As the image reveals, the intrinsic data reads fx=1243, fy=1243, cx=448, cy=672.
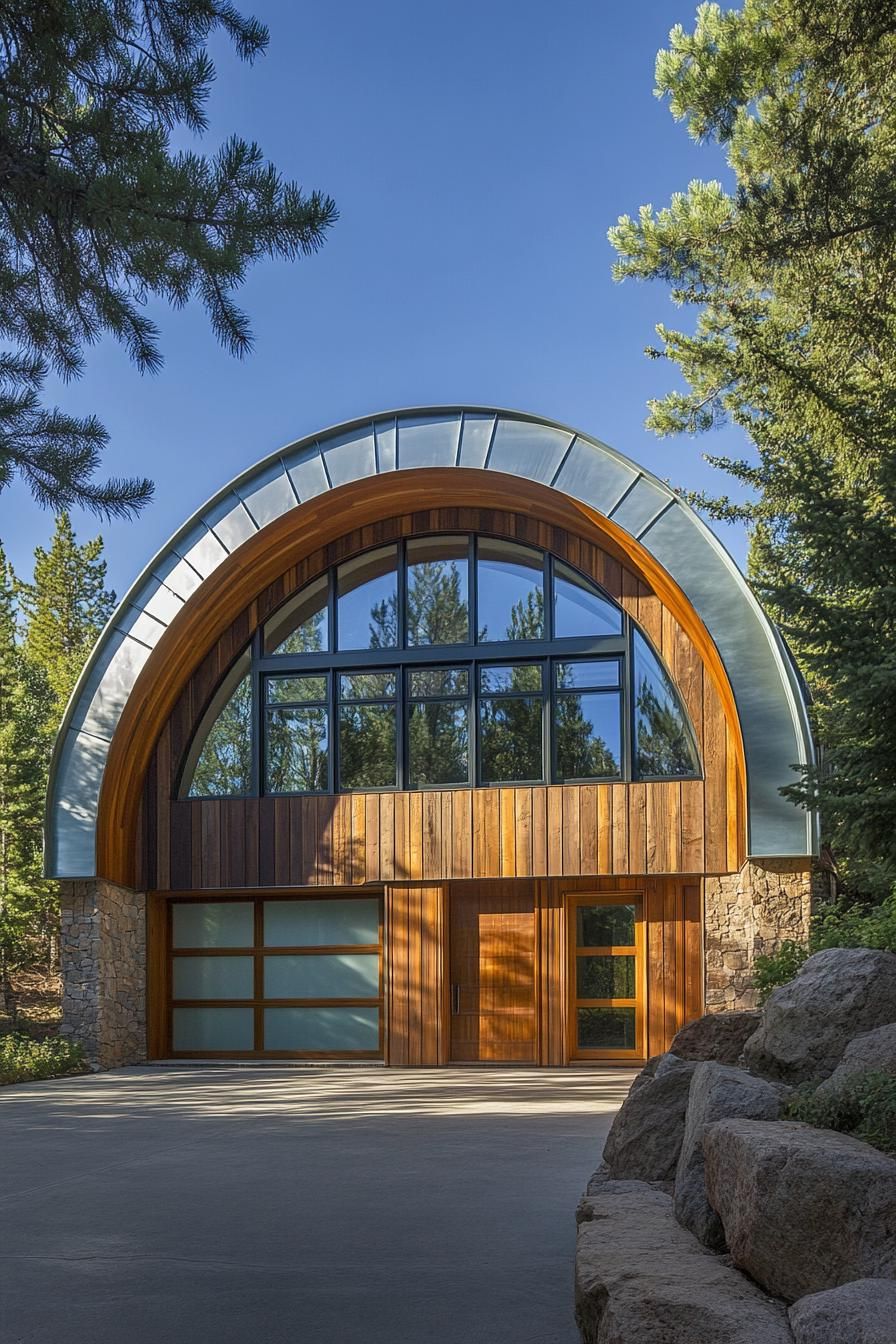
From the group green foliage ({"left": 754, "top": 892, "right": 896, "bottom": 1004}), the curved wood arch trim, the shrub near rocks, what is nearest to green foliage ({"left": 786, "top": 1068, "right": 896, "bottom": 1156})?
the shrub near rocks

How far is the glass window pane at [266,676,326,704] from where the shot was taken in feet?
55.5

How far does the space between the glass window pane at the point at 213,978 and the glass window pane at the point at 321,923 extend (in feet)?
1.83

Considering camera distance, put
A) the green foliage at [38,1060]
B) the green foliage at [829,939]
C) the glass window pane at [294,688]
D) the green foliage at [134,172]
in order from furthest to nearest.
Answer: the glass window pane at [294,688], the green foliage at [38,1060], the green foliage at [829,939], the green foliage at [134,172]

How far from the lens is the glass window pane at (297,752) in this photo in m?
16.7

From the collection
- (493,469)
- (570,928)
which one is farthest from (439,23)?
(570,928)

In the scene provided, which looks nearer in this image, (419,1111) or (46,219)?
(46,219)

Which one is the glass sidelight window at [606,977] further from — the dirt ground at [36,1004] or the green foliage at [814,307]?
the dirt ground at [36,1004]

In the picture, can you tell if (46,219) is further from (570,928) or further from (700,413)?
(570,928)

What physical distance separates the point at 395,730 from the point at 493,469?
12.0 feet

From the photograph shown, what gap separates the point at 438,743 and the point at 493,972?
3.03 meters

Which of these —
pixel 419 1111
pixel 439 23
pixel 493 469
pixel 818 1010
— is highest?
pixel 439 23

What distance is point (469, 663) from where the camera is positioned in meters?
16.4

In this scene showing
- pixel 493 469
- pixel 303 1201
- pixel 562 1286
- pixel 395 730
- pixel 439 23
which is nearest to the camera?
pixel 562 1286

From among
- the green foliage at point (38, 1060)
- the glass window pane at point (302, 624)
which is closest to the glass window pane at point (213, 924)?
the green foliage at point (38, 1060)
